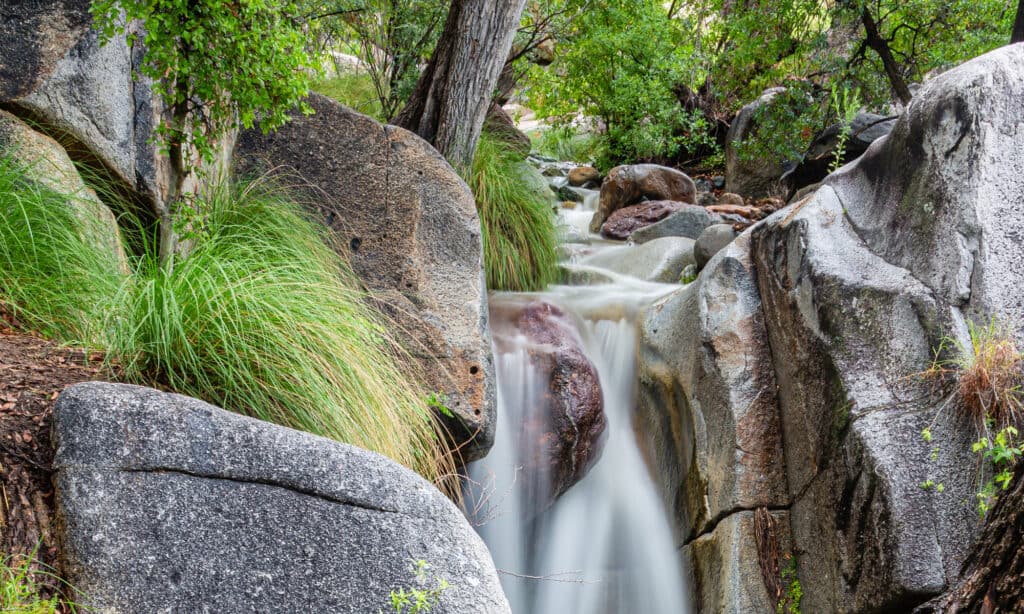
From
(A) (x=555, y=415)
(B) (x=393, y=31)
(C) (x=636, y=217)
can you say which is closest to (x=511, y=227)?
(A) (x=555, y=415)

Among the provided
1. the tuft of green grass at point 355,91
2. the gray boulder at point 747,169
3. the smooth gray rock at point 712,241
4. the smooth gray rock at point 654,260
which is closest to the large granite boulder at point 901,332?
the smooth gray rock at point 712,241

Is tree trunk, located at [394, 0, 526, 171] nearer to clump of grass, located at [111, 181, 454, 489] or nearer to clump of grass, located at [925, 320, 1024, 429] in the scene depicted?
clump of grass, located at [111, 181, 454, 489]

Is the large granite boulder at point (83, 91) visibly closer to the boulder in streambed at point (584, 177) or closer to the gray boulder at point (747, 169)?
the gray boulder at point (747, 169)

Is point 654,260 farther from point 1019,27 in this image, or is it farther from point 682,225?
point 1019,27

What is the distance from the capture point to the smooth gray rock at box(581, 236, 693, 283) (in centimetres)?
696

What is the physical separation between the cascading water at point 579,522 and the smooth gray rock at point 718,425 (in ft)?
0.62

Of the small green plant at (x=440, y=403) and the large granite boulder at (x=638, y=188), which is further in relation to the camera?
the large granite boulder at (x=638, y=188)

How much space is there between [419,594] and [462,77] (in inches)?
159

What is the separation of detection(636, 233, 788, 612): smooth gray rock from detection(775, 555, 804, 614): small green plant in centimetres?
7

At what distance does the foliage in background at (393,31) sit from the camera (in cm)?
678

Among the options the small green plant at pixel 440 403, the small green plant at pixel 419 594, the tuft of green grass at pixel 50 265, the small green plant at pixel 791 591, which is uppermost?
the tuft of green grass at pixel 50 265

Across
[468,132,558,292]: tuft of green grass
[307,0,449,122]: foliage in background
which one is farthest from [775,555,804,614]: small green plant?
[307,0,449,122]: foliage in background

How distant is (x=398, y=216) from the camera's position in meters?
4.58

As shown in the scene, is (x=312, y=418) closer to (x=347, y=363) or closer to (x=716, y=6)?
(x=347, y=363)
